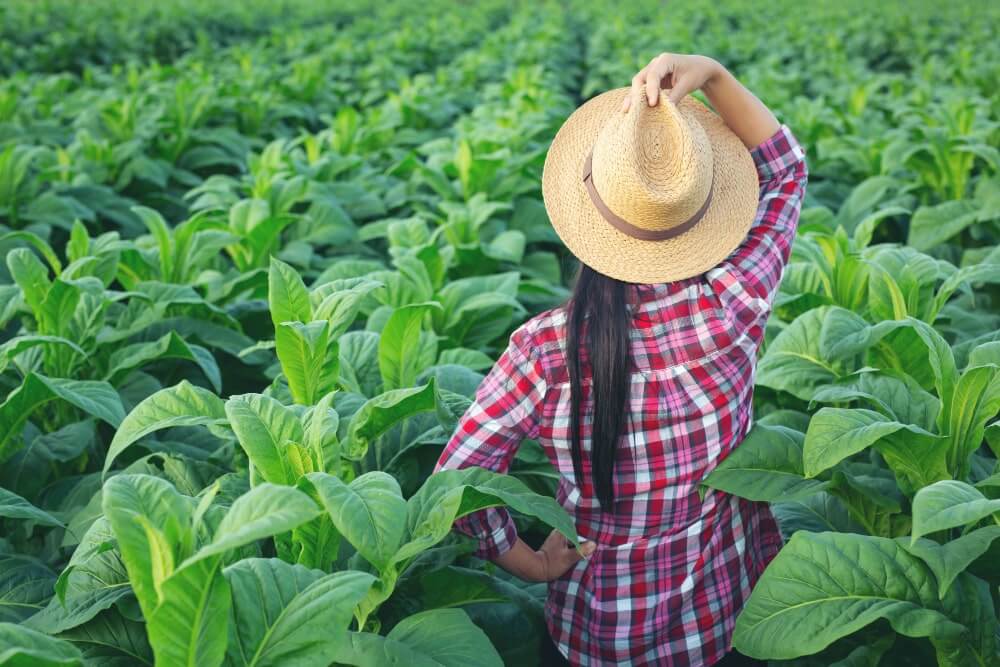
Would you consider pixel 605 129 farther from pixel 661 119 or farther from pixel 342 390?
pixel 342 390

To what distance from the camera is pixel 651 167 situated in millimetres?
1924

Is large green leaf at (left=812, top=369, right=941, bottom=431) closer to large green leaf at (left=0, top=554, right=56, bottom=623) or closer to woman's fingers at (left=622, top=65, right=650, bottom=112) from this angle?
woman's fingers at (left=622, top=65, right=650, bottom=112)

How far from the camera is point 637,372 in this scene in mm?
2000

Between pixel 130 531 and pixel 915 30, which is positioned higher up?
pixel 915 30

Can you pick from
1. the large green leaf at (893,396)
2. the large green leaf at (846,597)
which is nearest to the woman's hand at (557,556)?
the large green leaf at (846,597)

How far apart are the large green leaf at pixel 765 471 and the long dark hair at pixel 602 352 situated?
0.27 meters

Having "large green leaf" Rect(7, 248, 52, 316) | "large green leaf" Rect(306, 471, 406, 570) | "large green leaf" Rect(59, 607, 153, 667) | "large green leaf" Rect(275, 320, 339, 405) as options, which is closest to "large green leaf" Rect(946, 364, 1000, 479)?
"large green leaf" Rect(306, 471, 406, 570)

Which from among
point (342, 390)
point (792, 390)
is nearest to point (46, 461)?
point (342, 390)

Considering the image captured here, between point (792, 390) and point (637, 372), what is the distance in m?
0.75

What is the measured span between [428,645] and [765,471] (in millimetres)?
850

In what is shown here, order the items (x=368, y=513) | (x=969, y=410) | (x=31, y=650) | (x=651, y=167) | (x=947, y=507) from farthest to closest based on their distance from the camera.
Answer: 1. (x=969, y=410)
2. (x=651, y=167)
3. (x=947, y=507)
4. (x=368, y=513)
5. (x=31, y=650)

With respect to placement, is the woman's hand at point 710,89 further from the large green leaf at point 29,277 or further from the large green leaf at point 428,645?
the large green leaf at point 29,277

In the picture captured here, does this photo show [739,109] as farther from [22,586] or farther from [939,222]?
[939,222]

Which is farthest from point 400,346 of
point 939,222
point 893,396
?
point 939,222
